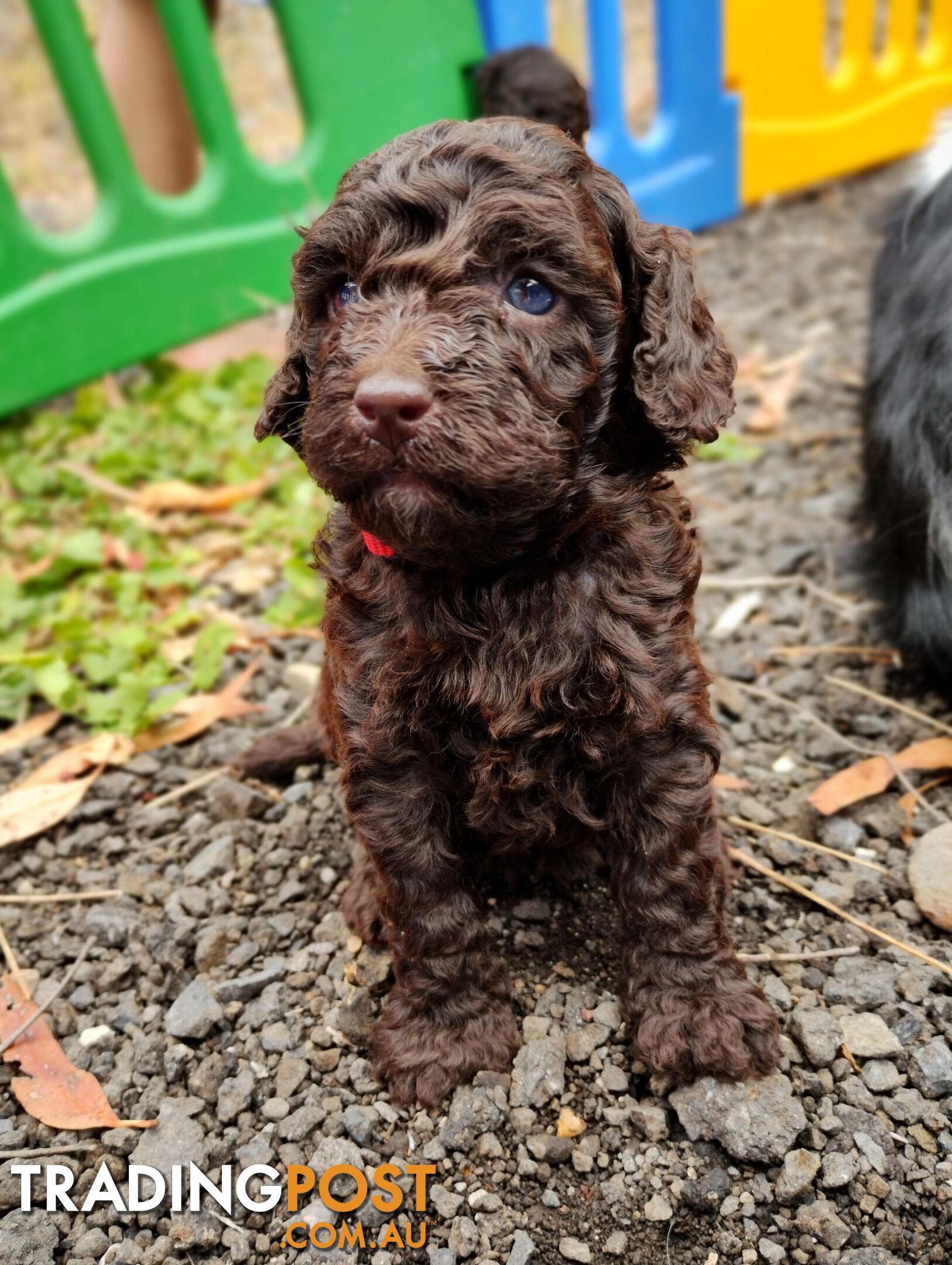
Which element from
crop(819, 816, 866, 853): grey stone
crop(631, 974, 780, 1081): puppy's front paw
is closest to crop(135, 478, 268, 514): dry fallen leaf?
crop(819, 816, 866, 853): grey stone

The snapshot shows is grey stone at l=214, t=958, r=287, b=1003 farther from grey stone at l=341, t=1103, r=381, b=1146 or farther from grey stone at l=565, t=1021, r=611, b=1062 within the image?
grey stone at l=565, t=1021, r=611, b=1062

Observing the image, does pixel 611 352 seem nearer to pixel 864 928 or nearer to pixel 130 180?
pixel 864 928

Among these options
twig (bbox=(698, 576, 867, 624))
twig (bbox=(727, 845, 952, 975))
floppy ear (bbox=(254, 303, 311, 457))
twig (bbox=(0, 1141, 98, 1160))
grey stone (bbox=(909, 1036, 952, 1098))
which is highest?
floppy ear (bbox=(254, 303, 311, 457))

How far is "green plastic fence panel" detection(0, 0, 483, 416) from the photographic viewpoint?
5.24m

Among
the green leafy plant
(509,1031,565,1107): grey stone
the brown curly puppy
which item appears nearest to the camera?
the brown curly puppy

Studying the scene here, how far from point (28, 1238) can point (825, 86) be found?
7.45 meters

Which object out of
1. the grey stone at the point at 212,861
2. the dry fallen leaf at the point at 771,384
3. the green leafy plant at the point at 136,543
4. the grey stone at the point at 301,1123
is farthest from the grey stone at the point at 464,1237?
the dry fallen leaf at the point at 771,384

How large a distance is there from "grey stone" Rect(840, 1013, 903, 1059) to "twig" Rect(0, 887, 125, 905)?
1938 mm

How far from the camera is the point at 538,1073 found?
2.52 m

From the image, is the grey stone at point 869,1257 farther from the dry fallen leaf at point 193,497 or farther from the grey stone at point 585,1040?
the dry fallen leaf at point 193,497

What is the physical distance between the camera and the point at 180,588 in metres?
4.41

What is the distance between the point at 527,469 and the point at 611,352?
1.24 ft

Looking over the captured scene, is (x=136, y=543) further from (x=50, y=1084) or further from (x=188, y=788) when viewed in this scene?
(x=50, y=1084)

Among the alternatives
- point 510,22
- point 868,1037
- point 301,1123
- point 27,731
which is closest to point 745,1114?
point 868,1037
